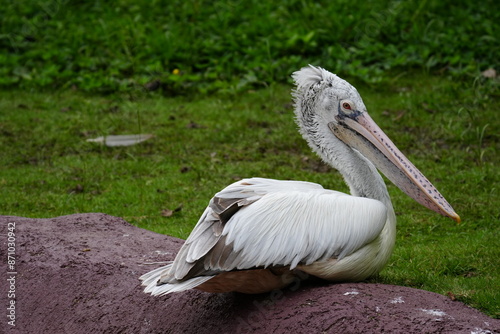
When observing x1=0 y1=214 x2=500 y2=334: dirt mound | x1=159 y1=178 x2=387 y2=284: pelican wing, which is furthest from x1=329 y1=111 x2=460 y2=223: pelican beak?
x1=0 y1=214 x2=500 y2=334: dirt mound

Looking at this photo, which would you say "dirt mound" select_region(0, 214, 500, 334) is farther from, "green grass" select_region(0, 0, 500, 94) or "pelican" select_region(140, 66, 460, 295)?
"green grass" select_region(0, 0, 500, 94)

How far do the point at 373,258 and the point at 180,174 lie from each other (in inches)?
138

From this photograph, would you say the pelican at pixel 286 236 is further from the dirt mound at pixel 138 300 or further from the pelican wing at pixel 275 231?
the dirt mound at pixel 138 300

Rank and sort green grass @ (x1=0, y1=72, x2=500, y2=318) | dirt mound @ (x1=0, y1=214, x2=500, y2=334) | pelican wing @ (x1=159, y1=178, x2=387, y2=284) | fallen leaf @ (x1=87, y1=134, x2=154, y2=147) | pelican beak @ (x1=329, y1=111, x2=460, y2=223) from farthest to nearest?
fallen leaf @ (x1=87, y1=134, x2=154, y2=147), green grass @ (x1=0, y1=72, x2=500, y2=318), pelican beak @ (x1=329, y1=111, x2=460, y2=223), pelican wing @ (x1=159, y1=178, x2=387, y2=284), dirt mound @ (x1=0, y1=214, x2=500, y2=334)

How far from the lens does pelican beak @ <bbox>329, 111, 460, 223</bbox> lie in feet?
12.8

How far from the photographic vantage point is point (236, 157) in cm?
723

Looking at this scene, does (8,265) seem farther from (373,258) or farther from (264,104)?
(264,104)

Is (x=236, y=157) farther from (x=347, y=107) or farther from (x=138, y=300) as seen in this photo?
(x=138, y=300)

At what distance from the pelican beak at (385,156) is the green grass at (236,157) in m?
0.55

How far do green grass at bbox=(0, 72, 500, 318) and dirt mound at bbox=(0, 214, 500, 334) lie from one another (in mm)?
688

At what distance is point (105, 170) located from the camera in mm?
6992

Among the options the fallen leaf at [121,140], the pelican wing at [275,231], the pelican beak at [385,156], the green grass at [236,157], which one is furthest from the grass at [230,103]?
the pelican wing at [275,231]

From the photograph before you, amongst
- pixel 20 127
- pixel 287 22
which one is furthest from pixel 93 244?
pixel 287 22

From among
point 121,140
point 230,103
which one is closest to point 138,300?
point 121,140
